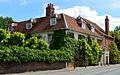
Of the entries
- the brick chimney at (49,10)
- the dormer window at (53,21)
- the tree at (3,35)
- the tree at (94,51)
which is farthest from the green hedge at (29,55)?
the brick chimney at (49,10)

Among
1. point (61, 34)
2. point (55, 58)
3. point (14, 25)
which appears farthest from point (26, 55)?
point (14, 25)

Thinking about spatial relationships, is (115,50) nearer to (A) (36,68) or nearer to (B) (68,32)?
(B) (68,32)

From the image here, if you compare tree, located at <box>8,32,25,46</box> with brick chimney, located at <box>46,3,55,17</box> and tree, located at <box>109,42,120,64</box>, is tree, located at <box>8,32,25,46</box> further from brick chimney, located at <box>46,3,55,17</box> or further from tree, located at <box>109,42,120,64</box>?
tree, located at <box>109,42,120,64</box>

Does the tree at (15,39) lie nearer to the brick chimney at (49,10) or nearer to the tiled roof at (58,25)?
the tiled roof at (58,25)

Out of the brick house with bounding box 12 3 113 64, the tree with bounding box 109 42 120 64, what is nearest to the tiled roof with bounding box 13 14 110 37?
the brick house with bounding box 12 3 113 64

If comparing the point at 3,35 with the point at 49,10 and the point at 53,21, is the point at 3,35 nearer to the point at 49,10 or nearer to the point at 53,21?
the point at 53,21

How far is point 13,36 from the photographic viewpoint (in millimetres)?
38594

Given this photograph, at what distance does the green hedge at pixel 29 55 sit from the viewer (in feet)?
106

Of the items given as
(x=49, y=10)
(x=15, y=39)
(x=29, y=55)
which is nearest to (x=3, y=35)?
(x=15, y=39)

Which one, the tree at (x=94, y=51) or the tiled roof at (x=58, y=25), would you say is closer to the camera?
the tiled roof at (x=58, y=25)

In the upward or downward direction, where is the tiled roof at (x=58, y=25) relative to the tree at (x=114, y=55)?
upward

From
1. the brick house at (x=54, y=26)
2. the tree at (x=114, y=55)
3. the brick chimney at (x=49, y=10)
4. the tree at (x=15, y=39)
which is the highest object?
the brick chimney at (x=49, y=10)

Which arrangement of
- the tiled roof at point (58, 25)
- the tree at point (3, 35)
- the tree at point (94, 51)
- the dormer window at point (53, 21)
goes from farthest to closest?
the tree at point (94, 51), the dormer window at point (53, 21), the tiled roof at point (58, 25), the tree at point (3, 35)

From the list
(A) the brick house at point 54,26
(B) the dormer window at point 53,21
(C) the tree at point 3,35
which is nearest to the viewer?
(C) the tree at point 3,35
